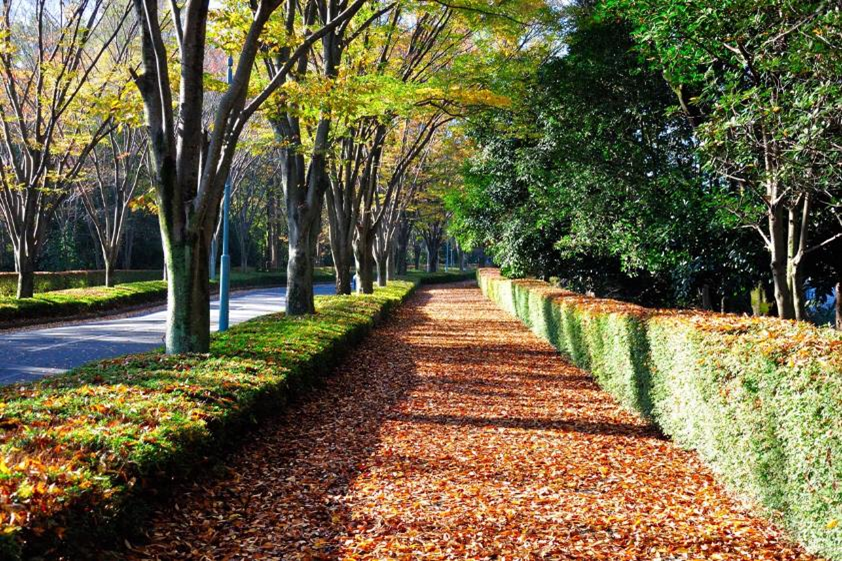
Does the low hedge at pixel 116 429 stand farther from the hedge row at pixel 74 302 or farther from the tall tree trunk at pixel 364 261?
the tall tree trunk at pixel 364 261

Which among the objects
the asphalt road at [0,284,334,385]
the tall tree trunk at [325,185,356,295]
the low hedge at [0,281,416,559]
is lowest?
the asphalt road at [0,284,334,385]

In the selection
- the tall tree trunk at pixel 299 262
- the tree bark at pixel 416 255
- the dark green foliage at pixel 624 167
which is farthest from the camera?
the tree bark at pixel 416 255

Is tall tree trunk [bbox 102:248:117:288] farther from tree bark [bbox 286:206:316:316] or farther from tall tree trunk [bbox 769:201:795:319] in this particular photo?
tall tree trunk [bbox 769:201:795:319]

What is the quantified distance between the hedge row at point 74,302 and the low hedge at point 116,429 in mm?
10360

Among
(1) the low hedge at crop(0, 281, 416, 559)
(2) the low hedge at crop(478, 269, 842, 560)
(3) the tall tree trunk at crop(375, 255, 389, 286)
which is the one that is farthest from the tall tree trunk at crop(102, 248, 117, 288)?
(2) the low hedge at crop(478, 269, 842, 560)

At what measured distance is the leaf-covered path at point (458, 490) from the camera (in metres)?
4.20

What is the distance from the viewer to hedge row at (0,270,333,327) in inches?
643

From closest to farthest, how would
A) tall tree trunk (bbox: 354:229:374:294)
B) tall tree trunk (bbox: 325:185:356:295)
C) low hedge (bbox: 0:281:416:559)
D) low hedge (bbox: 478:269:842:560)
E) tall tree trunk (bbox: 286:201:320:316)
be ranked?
low hedge (bbox: 0:281:416:559) → low hedge (bbox: 478:269:842:560) → tall tree trunk (bbox: 286:201:320:316) → tall tree trunk (bbox: 325:185:356:295) → tall tree trunk (bbox: 354:229:374:294)

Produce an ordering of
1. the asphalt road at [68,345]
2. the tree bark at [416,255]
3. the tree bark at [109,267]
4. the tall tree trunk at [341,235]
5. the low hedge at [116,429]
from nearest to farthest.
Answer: the low hedge at [116,429], the asphalt road at [68,345], the tall tree trunk at [341,235], the tree bark at [109,267], the tree bark at [416,255]

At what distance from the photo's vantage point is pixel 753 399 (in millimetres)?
4781

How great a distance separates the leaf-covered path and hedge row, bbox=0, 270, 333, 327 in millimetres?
10979

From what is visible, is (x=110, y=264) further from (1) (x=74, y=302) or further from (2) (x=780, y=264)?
(2) (x=780, y=264)

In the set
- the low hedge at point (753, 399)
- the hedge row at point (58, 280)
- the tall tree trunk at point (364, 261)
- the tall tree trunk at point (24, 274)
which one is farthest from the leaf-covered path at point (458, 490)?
the hedge row at point (58, 280)

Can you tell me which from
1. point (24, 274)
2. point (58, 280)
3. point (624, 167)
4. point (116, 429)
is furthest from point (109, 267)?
point (116, 429)
